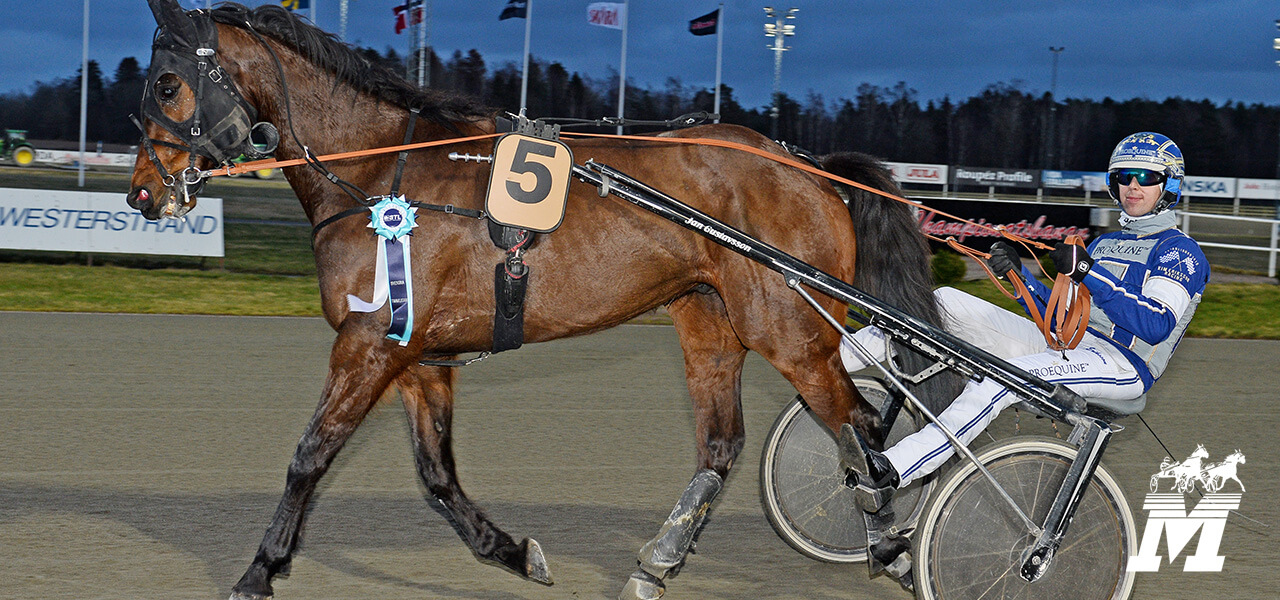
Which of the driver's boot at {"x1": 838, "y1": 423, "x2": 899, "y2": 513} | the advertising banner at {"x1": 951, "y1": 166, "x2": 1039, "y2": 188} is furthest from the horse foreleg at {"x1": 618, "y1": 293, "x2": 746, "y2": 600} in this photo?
the advertising banner at {"x1": 951, "y1": 166, "x2": 1039, "y2": 188}

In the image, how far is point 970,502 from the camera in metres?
3.06

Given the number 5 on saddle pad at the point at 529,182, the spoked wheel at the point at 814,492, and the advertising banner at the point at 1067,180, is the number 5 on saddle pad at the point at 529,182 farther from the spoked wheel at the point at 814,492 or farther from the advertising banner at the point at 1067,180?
the advertising banner at the point at 1067,180

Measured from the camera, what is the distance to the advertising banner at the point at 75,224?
11.3 metres

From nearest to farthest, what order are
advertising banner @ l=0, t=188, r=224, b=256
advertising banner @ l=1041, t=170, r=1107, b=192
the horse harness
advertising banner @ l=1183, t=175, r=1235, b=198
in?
the horse harness → advertising banner @ l=0, t=188, r=224, b=256 → advertising banner @ l=1183, t=175, r=1235, b=198 → advertising banner @ l=1041, t=170, r=1107, b=192

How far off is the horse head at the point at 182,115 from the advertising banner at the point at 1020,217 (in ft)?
35.7

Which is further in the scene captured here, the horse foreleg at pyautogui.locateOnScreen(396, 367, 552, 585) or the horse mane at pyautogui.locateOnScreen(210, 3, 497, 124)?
the horse foreleg at pyautogui.locateOnScreen(396, 367, 552, 585)

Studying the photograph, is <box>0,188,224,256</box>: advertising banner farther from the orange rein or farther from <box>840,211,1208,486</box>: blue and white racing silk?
<box>840,211,1208,486</box>: blue and white racing silk

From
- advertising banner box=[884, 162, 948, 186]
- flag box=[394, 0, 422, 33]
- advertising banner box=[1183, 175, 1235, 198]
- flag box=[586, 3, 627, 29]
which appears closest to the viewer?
flag box=[394, 0, 422, 33]

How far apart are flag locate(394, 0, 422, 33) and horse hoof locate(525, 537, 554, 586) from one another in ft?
59.5

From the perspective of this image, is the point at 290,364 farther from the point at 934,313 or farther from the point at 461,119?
the point at 934,313

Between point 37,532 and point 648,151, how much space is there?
2.44 m

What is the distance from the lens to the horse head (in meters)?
3.31

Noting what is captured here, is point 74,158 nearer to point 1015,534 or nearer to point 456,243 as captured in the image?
point 456,243
